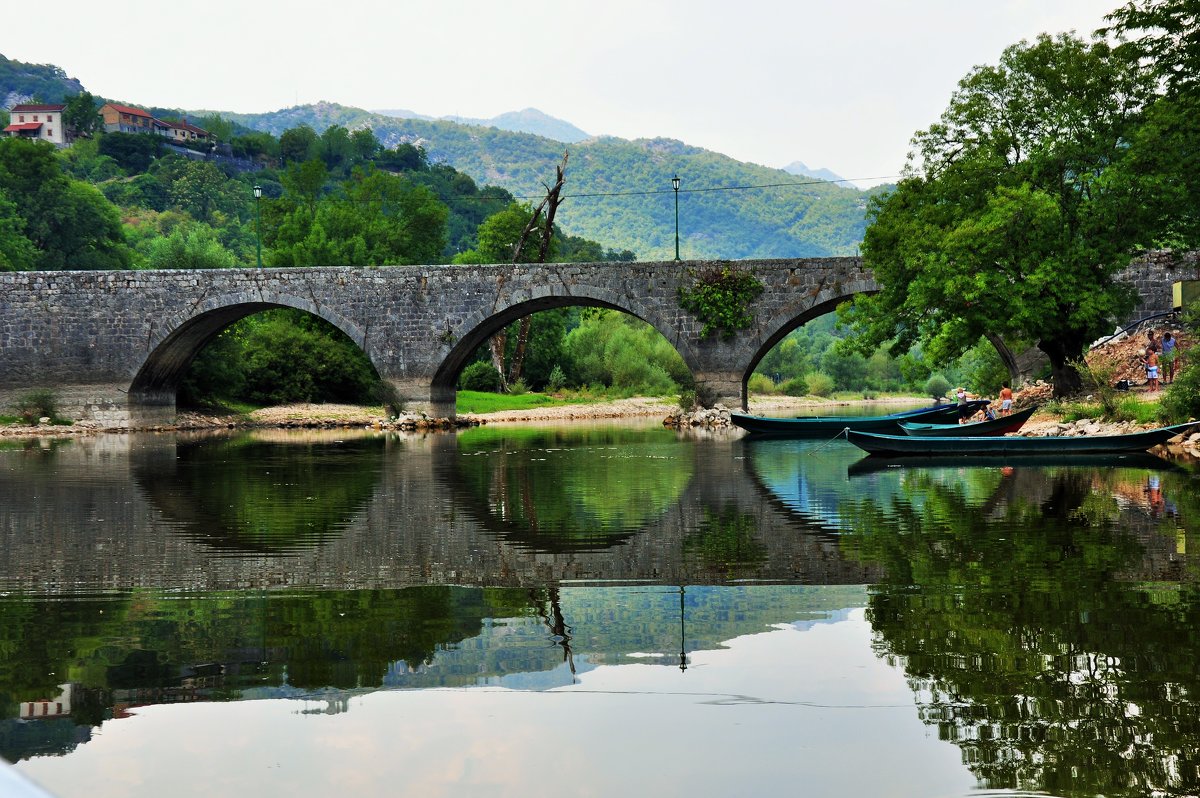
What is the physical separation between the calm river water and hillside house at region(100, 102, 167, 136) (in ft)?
458

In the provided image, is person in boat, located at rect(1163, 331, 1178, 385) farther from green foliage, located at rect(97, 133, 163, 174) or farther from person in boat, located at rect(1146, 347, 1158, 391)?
green foliage, located at rect(97, 133, 163, 174)

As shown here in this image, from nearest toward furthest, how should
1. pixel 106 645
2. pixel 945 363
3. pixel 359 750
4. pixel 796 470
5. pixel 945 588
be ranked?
1. pixel 359 750
2. pixel 106 645
3. pixel 945 588
4. pixel 796 470
5. pixel 945 363

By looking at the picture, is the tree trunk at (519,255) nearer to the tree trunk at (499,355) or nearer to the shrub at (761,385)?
the tree trunk at (499,355)

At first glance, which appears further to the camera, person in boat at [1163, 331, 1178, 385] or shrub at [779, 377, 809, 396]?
shrub at [779, 377, 809, 396]

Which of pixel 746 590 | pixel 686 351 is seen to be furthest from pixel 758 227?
pixel 746 590

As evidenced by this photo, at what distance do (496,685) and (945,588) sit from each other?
3.47 metres

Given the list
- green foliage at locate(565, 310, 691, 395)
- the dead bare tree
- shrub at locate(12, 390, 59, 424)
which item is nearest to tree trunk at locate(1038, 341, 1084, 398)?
the dead bare tree

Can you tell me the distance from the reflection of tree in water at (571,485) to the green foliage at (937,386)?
2042 inches

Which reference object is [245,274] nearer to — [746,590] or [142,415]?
[142,415]

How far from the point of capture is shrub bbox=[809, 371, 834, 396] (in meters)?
76.2

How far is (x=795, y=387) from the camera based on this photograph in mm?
73875

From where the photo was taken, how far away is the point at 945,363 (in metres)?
24.5

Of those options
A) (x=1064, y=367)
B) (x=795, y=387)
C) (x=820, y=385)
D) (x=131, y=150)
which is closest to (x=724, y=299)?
(x=1064, y=367)

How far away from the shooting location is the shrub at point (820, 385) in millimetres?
76200
